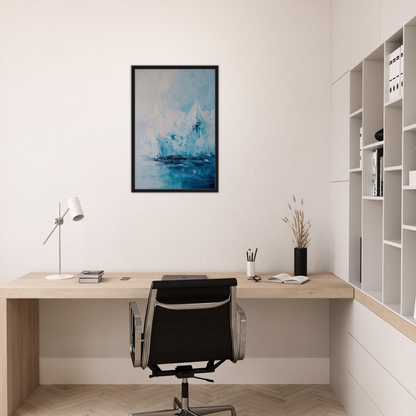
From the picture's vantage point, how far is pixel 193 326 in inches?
85.9

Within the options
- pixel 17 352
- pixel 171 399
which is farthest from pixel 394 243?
pixel 17 352

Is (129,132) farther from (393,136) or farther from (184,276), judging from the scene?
(393,136)

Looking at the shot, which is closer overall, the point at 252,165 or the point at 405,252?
the point at 405,252

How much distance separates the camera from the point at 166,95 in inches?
126

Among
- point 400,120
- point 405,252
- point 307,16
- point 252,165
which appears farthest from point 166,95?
point 405,252

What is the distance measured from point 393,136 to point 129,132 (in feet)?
6.12

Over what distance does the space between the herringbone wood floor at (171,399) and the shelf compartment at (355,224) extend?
2.95ft

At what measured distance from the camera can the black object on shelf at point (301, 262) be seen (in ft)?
9.76

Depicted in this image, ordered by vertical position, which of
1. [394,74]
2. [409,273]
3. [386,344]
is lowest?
[386,344]

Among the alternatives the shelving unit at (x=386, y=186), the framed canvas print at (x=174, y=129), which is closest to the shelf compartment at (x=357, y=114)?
the shelving unit at (x=386, y=186)

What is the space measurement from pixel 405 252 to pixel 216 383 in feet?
6.06

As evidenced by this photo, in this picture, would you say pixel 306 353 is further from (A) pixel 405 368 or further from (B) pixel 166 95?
(B) pixel 166 95

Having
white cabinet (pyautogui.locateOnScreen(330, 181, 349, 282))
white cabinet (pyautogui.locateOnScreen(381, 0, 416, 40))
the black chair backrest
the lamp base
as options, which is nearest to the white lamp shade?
the lamp base

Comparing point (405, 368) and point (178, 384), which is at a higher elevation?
point (405, 368)
